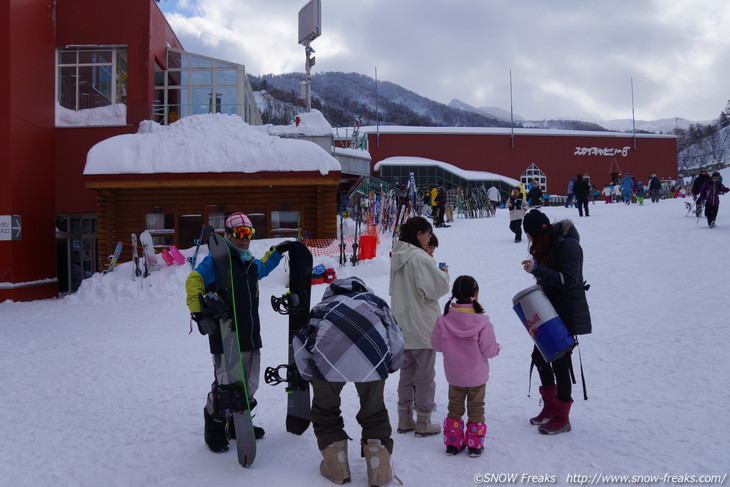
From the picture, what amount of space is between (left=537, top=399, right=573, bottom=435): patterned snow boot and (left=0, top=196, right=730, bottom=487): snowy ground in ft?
0.30

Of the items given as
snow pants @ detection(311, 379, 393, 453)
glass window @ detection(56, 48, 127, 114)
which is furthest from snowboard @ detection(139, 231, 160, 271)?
snow pants @ detection(311, 379, 393, 453)

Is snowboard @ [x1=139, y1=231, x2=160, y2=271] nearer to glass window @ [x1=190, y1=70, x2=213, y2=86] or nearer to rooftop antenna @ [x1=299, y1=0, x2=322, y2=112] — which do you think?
glass window @ [x1=190, y1=70, x2=213, y2=86]

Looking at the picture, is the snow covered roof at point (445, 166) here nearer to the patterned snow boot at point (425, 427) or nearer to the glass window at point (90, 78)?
the glass window at point (90, 78)

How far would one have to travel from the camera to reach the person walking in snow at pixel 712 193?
1288 cm

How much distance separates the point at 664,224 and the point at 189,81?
14587 mm

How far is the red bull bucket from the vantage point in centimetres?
387

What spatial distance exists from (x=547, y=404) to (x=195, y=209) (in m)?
12.6

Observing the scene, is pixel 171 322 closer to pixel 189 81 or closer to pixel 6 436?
pixel 6 436

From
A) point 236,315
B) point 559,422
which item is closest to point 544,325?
point 559,422

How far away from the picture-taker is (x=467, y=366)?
3.78m

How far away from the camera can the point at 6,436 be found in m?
4.37

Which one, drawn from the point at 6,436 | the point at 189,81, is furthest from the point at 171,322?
the point at 189,81

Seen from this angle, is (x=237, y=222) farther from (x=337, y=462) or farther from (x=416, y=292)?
(x=337, y=462)

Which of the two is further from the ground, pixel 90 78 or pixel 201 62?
pixel 201 62
